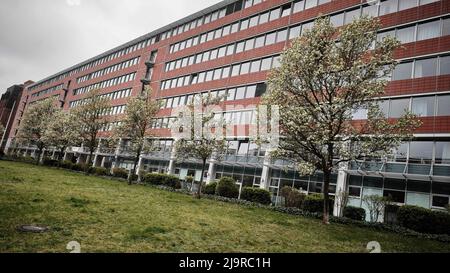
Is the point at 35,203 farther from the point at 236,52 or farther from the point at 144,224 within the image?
the point at 236,52

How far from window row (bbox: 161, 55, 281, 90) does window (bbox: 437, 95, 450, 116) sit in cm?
1526

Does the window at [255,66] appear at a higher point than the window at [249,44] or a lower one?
lower

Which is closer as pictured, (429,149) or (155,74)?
(429,149)

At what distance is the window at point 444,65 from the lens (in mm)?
25511

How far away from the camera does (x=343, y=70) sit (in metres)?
17.9

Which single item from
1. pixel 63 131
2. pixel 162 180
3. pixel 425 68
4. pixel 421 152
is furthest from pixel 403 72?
pixel 63 131

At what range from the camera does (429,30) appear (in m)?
27.4

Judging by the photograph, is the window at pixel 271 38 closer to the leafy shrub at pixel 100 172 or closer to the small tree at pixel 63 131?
the leafy shrub at pixel 100 172

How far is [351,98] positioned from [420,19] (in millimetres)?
16180

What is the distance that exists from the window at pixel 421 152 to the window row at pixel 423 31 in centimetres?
923

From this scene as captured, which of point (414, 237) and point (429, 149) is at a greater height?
point (429, 149)

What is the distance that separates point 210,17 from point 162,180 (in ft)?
93.1

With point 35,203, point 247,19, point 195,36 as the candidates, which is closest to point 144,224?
point 35,203

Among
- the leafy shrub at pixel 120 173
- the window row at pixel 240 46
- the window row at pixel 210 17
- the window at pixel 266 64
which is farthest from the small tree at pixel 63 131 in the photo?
the window at pixel 266 64
